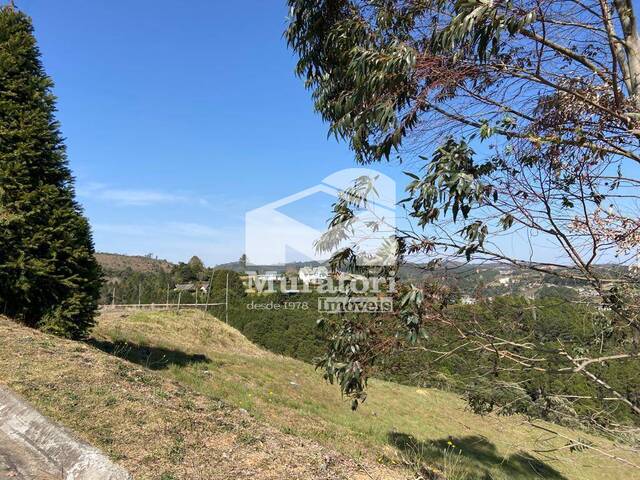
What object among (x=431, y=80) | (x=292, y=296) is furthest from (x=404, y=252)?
(x=292, y=296)

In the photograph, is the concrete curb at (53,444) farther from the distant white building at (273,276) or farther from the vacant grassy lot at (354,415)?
the distant white building at (273,276)

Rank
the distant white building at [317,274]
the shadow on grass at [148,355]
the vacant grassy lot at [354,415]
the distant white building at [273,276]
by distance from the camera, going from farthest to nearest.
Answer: the distant white building at [273,276] < the shadow on grass at [148,355] < the vacant grassy lot at [354,415] < the distant white building at [317,274]

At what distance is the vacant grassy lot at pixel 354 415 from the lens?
457cm

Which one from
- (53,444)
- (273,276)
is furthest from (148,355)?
(273,276)

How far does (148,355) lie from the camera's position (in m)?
7.95

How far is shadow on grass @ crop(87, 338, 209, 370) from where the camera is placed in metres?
7.28

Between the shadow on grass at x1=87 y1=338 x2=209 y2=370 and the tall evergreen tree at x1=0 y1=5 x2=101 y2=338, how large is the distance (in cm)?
111

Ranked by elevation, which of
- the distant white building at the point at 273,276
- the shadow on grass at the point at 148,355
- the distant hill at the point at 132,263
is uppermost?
the distant hill at the point at 132,263

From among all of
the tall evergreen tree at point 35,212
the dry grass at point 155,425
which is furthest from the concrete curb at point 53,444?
the tall evergreen tree at point 35,212

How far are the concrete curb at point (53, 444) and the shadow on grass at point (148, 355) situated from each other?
3.74 m

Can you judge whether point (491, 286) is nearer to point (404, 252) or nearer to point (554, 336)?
point (404, 252)

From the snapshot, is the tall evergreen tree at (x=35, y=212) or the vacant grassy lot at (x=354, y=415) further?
the tall evergreen tree at (x=35, y=212)

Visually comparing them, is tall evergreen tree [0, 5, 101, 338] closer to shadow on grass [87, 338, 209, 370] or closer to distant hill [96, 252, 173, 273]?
shadow on grass [87, 338, 209, 370]

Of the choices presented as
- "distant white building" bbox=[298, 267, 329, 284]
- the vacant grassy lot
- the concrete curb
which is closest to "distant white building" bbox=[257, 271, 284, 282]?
the vacant grassy lot
